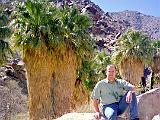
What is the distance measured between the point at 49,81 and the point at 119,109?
16507 millimetres

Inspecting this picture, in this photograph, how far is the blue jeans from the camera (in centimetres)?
787

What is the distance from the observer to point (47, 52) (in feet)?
80.2

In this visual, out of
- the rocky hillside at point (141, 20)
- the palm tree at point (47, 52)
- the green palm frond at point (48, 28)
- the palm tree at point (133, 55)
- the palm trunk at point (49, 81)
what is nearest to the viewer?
the palm trunk at point (49, 81)

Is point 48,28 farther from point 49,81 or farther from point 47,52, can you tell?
point 49,81

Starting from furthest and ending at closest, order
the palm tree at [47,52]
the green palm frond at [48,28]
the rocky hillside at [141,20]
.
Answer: the rocky hillside at [141,20]
the green palm frond at [48,28]
the palm tree at [47,52]

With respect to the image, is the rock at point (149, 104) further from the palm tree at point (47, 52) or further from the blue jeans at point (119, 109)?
the palm tree at point (47, 52)

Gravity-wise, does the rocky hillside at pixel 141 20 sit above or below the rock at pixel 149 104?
above

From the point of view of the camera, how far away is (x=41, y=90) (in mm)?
23969

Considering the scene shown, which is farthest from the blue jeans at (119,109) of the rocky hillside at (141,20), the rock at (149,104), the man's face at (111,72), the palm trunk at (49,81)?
the rocky hillside at (141,20)

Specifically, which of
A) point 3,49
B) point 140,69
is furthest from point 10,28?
point 140,69

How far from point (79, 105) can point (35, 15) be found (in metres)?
8.82

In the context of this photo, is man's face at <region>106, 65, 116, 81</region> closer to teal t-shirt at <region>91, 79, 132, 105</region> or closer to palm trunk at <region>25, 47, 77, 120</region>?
teal t-shirt at <region>91, 79, 132, 105</region>

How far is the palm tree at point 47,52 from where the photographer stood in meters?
23.9

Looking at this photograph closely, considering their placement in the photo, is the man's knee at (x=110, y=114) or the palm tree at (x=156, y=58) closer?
the man's knee at (x=110, y=114)
